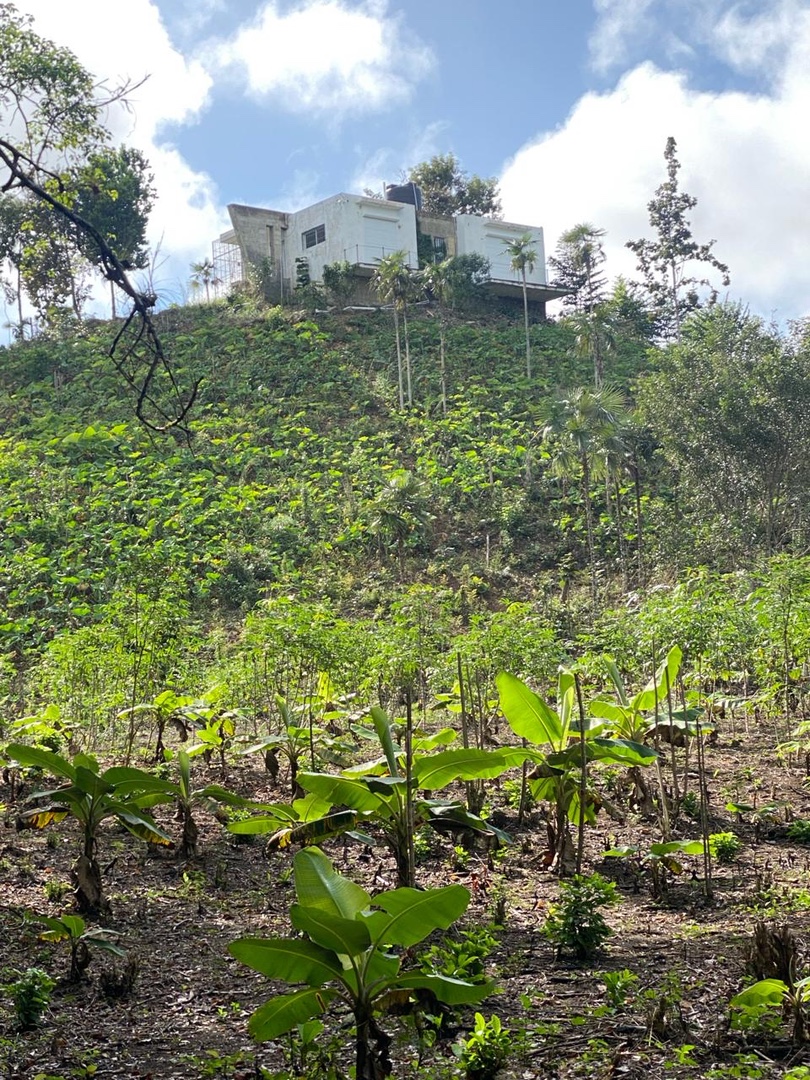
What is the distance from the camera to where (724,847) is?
691 centimetres

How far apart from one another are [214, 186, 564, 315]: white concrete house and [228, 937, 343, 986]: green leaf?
1636 inches

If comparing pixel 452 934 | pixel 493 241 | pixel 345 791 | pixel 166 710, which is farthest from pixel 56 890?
pixel 493 241

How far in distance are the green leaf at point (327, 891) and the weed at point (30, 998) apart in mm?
1194

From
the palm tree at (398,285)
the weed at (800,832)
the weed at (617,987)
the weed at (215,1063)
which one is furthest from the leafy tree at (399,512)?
the weed at (215,1063)

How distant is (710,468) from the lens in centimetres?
2733

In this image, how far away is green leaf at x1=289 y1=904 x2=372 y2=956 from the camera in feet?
10.9

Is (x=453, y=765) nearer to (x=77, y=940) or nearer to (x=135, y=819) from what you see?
(x=135, y=819)

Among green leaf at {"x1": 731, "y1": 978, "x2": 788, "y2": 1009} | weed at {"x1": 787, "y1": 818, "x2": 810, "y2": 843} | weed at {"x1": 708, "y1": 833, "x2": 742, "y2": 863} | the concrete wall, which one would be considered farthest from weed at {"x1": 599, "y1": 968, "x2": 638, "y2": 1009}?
the concrete wall

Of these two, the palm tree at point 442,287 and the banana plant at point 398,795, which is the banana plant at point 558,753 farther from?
the palm tree at point 442,287

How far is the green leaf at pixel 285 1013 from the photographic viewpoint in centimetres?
343

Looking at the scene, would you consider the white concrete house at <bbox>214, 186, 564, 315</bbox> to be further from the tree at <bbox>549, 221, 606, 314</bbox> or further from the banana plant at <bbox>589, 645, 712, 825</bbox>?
the banana plant at <bbox>589, 645, 712, 825</bbox>

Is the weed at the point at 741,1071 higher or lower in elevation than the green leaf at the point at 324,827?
lower

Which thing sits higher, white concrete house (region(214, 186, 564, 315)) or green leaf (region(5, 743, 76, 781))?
white concrete house (region(214, 186, 564, 315))

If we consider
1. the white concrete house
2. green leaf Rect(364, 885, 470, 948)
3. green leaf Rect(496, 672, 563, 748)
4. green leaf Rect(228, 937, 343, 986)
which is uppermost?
the white concrete house
